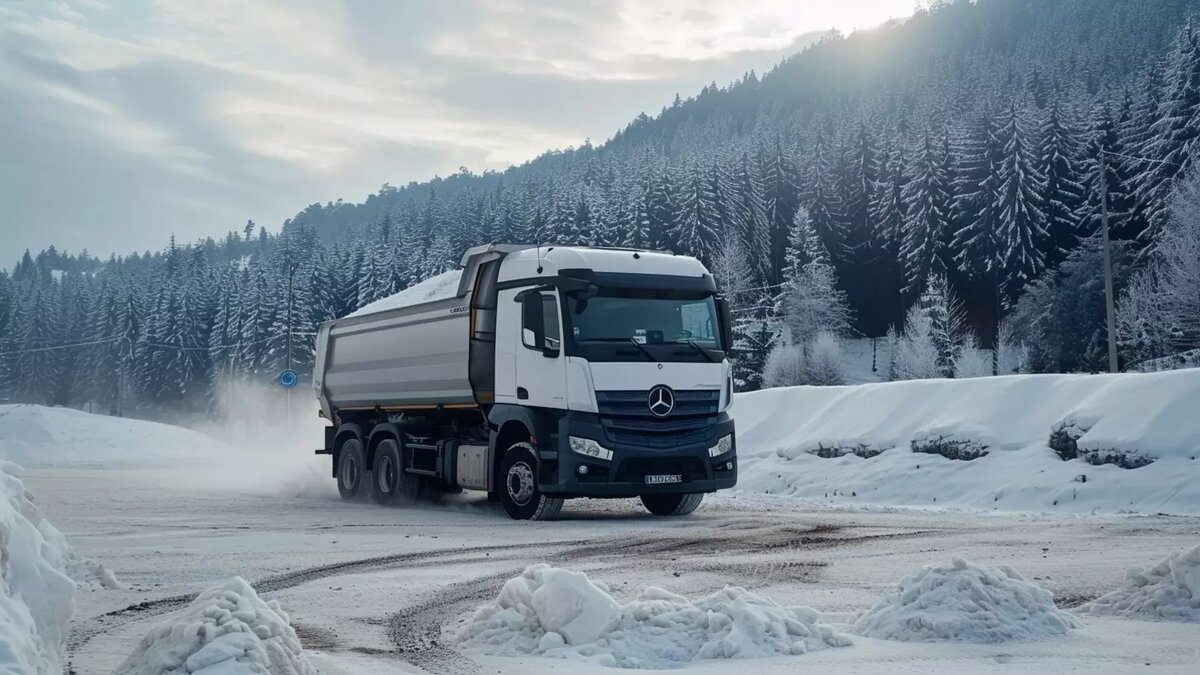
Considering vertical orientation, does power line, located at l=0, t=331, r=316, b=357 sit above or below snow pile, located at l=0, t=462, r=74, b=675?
above

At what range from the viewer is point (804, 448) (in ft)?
64.4

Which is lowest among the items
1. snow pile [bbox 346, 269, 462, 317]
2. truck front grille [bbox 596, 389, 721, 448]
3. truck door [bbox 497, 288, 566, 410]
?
truck front grille [bbox 596, 389, 721, 448]

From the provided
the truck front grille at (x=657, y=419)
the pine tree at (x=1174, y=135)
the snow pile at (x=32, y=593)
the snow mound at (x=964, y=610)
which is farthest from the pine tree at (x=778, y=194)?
the snow pile at (x=32, y=593)

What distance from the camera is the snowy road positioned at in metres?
5.73

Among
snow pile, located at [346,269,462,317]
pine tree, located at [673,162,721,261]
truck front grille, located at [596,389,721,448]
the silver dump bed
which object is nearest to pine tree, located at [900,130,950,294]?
pine tree, located at [673,162,721,261]

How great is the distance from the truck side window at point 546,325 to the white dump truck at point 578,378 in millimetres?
15

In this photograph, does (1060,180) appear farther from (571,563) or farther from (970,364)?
(571,563)

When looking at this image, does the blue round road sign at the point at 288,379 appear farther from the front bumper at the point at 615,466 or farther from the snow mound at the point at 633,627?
the snow mound at the point at 633,627

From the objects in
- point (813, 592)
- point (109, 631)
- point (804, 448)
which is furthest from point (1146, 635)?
point (804, 448)

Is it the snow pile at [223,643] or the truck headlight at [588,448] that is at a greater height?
the truck headlight at [588,448]

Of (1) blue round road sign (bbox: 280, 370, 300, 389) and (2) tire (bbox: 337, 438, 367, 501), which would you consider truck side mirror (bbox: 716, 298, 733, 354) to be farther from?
(1) blue round road sign (bbox: 280, 370, 300, 389)

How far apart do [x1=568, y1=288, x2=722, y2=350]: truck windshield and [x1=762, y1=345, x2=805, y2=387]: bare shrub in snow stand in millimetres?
48713

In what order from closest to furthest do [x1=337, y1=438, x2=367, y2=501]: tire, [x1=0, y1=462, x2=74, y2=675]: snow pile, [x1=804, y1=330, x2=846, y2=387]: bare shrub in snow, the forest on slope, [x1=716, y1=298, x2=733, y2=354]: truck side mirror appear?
[x1=0, y1=462, x2=74, y2=675]: snow pile, [x1=716, y1=298, x2=733, y2=354]: truck side mirror, [x1=337, y1=438, x2=367, y2=501]: tire, the forest on slope, [x1=804, y1=330, x2=846, y2=387]: bare shrub in snow

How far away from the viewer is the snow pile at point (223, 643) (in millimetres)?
4258
